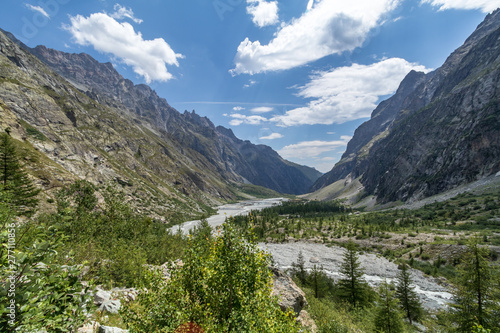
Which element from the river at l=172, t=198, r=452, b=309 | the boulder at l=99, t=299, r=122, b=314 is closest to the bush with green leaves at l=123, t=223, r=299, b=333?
the boulder at l=99, t=299, r=122, b=314

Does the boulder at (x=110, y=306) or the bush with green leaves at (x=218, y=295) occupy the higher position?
the bush with green leaves at (x=218, y=295)

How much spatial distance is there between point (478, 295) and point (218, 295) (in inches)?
884

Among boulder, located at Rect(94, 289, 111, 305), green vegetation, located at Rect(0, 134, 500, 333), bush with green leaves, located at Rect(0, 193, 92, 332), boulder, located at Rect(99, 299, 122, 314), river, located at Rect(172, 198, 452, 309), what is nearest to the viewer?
bush with green leaves, located at Rect(0, 193, 92, 332)

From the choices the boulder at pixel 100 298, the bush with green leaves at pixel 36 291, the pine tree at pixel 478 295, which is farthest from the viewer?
the pine tree at pixel 478 295

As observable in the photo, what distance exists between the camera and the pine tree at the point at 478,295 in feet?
55.6

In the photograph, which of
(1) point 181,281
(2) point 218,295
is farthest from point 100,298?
(2) point 218,295

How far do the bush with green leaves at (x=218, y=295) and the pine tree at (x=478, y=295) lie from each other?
18932 millimetres

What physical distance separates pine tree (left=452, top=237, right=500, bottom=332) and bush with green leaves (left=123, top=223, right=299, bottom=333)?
18932mm

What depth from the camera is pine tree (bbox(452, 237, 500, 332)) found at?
16.9 meters

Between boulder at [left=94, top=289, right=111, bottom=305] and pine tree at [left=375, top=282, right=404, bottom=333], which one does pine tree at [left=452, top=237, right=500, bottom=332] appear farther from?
boulder at [left=94, top=289, right=111, bottom=305]

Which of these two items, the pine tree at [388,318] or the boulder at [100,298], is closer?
the boulder at [100,298]

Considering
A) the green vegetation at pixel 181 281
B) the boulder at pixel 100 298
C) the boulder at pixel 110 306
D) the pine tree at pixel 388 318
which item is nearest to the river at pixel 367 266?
the green vegetation at pixel 181 281

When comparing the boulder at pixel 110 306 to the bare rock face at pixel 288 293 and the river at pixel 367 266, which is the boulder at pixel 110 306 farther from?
the river at pixel 367 266

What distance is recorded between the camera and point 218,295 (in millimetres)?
8500
